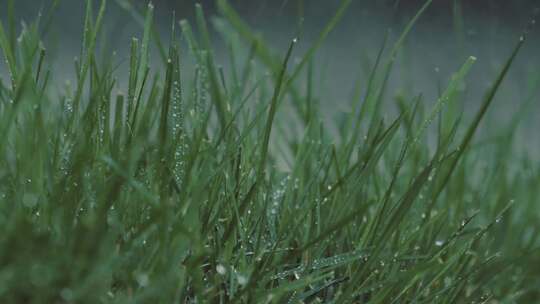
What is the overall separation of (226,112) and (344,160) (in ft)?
0.49

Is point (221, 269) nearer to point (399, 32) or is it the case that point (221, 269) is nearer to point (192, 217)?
point (192, 217)

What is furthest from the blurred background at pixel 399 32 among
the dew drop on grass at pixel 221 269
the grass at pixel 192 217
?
the dew drop on grass at pixel 221 269

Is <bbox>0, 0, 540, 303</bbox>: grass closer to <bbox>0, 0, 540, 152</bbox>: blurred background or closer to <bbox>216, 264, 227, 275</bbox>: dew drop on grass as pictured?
<bbox>216, 264, 227, 275</bbox>: dew drop on grass

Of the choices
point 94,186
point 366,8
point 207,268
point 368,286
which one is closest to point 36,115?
point 94,186

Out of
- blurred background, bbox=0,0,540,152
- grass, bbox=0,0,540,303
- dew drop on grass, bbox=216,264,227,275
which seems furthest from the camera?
blurred background, bbox=0,0,540,152

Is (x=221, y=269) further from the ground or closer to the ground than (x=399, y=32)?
closer to the ground

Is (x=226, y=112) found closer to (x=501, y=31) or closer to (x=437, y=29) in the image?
(x=437, y=29)

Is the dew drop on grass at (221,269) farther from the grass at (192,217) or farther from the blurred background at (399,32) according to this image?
the blurred background at (399,32)

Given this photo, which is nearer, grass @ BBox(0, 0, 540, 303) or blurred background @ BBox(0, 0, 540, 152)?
grass @ BBox(0, 0, 540, 303)

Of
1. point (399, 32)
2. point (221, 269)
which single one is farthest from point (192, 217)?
point (399, 32)

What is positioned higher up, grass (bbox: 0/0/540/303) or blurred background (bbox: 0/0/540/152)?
blurred background (bbox: 0/0/540/152)

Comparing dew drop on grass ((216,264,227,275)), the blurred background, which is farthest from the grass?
the blurred background

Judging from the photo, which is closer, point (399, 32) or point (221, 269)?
point (221, 269)

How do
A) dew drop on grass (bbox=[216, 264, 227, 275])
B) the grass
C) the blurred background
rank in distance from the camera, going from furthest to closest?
1. the blurred background
2. dew drop on grass (bbox=[216, 264, 227, 275])
3. the grass
